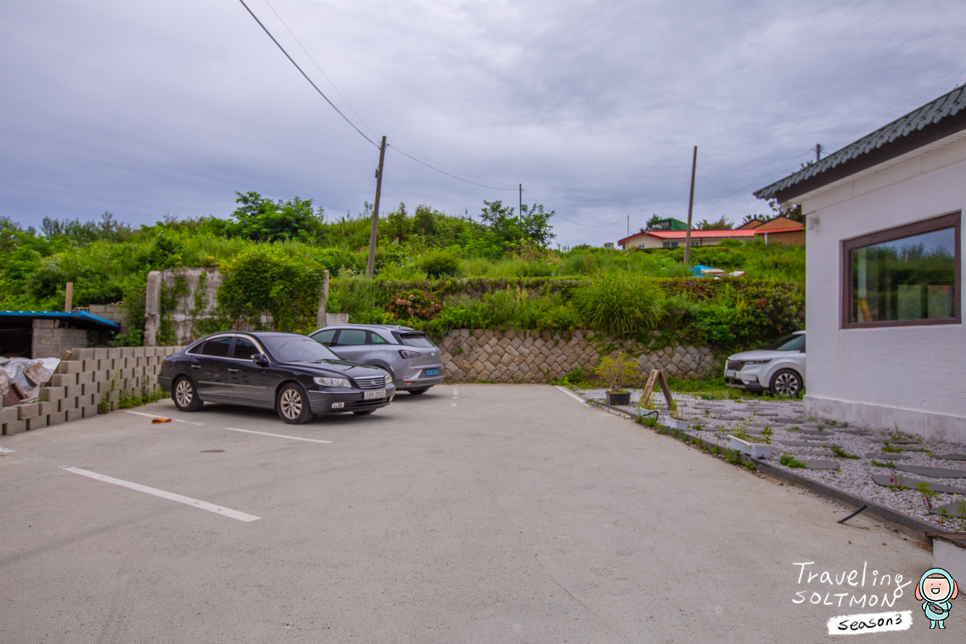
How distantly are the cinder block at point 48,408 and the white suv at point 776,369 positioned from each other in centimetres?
1366

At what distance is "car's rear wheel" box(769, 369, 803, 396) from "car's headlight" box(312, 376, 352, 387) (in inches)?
380

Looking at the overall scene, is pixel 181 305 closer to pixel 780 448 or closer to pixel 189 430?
pixel 189 430

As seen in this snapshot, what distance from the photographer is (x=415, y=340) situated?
44.7 ft

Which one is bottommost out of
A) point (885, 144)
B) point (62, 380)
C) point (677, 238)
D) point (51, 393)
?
point (51, 393)

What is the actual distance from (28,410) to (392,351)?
20.7 feet

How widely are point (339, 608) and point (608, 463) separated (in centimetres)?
424

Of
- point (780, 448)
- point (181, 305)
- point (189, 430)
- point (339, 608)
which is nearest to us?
point (339, 608)

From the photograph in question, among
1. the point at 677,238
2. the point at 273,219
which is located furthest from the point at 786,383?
the point at 677,238

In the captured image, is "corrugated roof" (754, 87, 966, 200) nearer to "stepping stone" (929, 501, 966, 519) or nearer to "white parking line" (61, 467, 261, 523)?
"stepping stone" (929, 501, 966, 519)

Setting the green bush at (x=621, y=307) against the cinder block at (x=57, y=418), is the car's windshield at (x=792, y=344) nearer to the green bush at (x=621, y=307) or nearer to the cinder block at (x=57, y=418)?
the green bush at (x=621, y=307)

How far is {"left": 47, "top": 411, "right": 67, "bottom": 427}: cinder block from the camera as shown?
930 centimetres

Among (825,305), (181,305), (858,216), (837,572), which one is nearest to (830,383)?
(825,305)

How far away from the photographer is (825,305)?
978 centimetres

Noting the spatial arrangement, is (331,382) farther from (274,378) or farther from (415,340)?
(415,340)
